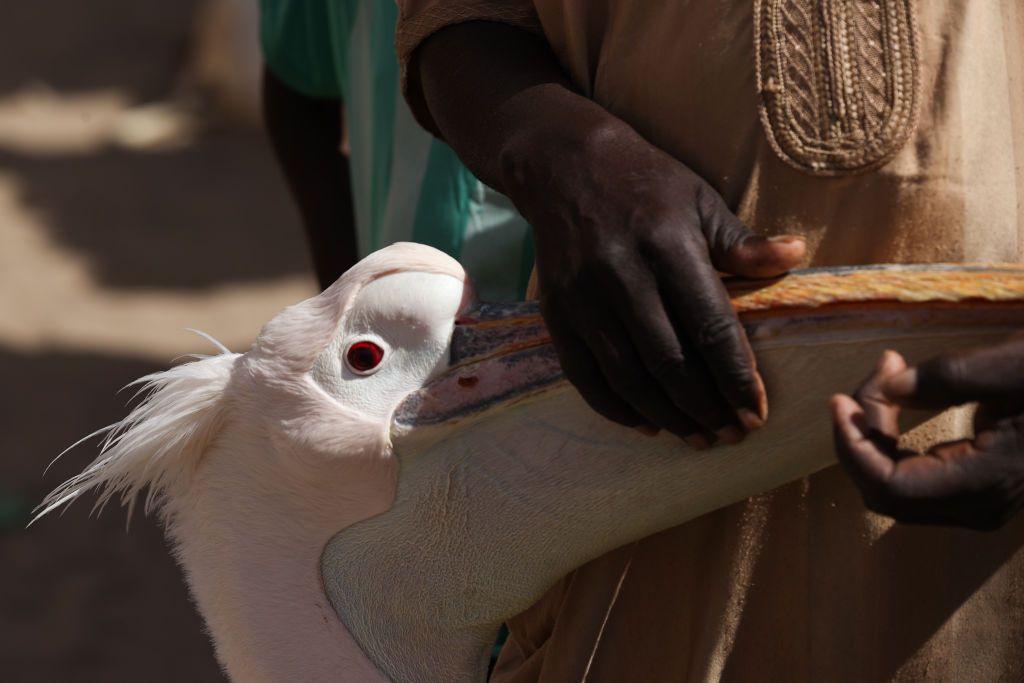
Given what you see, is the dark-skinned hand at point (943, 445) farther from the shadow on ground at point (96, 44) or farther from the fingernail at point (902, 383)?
the shadow on ground at point (96, 44)

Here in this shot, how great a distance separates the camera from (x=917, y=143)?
99 cm

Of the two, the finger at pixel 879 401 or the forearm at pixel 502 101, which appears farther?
the forearm at pixel 502 101

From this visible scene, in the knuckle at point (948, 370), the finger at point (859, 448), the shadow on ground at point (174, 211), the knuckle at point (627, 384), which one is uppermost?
the knuckle at point (948, 370)

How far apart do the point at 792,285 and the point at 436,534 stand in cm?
40

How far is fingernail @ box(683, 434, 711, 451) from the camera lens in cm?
98

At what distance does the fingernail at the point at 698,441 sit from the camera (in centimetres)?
98

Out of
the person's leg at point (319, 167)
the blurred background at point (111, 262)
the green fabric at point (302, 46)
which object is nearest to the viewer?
the green fabric at point (302, 46)

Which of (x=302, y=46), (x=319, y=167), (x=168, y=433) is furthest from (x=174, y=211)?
(x=168, y=433)

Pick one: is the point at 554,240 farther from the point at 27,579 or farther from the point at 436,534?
the point at 27,579

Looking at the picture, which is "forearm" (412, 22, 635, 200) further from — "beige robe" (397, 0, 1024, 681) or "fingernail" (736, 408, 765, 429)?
"fingernail" (736, 408, 765, 429)

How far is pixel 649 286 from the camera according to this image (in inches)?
36.7

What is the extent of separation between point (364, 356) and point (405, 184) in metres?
1.06

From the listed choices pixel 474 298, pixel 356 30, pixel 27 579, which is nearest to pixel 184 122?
pixel 27 579

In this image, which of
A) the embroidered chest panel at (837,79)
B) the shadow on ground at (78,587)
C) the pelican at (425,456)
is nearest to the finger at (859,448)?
the pelican at (425,456)
